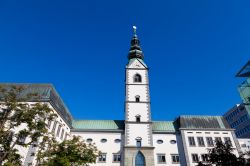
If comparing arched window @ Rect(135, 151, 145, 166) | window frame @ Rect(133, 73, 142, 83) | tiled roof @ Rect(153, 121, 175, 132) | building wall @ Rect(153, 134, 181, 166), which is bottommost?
arched window @ Rect(135, 151, 145, 166)

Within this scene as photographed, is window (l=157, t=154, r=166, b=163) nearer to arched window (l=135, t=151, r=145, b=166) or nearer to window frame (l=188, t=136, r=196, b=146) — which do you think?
arched window (l=135, t=151, r=145, b=166)

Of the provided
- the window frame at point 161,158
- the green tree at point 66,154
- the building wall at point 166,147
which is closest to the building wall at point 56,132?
the green tree at point 66,154

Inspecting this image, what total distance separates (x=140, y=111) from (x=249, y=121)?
188ft

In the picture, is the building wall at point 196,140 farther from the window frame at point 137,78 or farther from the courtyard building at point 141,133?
the window frame at point 137,78

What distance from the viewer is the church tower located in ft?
124

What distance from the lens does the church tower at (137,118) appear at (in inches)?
1483

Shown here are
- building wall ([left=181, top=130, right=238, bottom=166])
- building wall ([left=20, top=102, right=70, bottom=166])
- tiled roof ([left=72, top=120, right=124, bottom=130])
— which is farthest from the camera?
tiled roof ([left=72, top=120, right=124, bottom=130])

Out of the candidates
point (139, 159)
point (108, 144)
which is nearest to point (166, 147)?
point (139, 159)

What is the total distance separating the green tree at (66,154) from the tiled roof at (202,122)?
85.1 feet

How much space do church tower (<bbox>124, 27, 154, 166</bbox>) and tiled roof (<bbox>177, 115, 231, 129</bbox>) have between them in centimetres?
855

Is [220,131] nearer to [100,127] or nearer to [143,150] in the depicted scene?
[143,150]

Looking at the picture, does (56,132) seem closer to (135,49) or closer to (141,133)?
(141,133)

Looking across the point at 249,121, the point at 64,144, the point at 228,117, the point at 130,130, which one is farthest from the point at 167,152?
the point at 228,117

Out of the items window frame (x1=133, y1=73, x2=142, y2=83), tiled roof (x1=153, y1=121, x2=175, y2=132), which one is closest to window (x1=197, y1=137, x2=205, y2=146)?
tiled roof (x1=153, y1=121, x2=175, y2=132)
